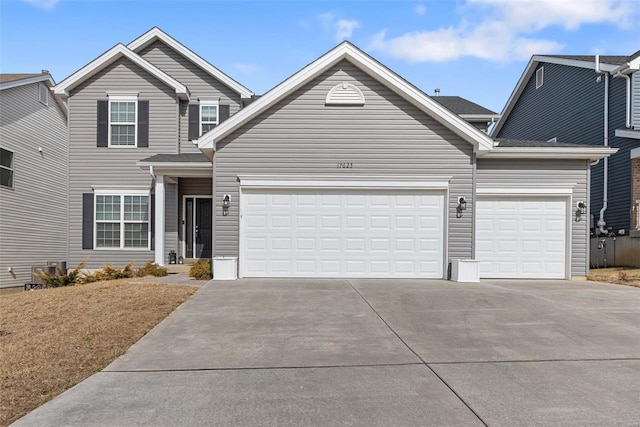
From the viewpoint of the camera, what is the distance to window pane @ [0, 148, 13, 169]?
1601 cm

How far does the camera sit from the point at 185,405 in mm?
4242

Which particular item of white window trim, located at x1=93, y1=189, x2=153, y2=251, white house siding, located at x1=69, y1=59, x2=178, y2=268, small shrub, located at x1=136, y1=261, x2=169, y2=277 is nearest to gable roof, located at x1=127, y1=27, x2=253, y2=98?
white house siding, located at x1=69, y1=59, x2=178, y2=268

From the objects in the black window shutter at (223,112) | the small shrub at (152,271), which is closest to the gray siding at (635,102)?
the black window shutter at (223,112)

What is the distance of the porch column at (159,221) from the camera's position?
13758 mm

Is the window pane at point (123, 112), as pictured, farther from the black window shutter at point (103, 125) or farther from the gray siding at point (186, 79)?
the gray siding at point (186, 79)

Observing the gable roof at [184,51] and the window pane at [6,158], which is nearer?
the window pane at [6,158]

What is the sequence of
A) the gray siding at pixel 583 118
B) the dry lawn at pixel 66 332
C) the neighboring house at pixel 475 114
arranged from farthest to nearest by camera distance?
the neighboring house at pixel 475 114 → the gray siding at pixel 583 118 → the dry lawn at pixel 66 332

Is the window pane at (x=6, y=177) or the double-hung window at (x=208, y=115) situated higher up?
the double-hung window at (x=208, y=115)

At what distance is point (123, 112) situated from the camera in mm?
15570

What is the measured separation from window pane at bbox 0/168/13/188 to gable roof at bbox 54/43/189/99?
3283 millimetres

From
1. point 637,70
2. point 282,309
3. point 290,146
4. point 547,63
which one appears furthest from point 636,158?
point 282,309

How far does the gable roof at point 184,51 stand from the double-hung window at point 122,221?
4535mm

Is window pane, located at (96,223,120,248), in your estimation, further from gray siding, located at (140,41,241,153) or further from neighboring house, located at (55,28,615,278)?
neighboring house, located at (55,28,615,278)

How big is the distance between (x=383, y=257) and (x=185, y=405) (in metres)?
8.30
